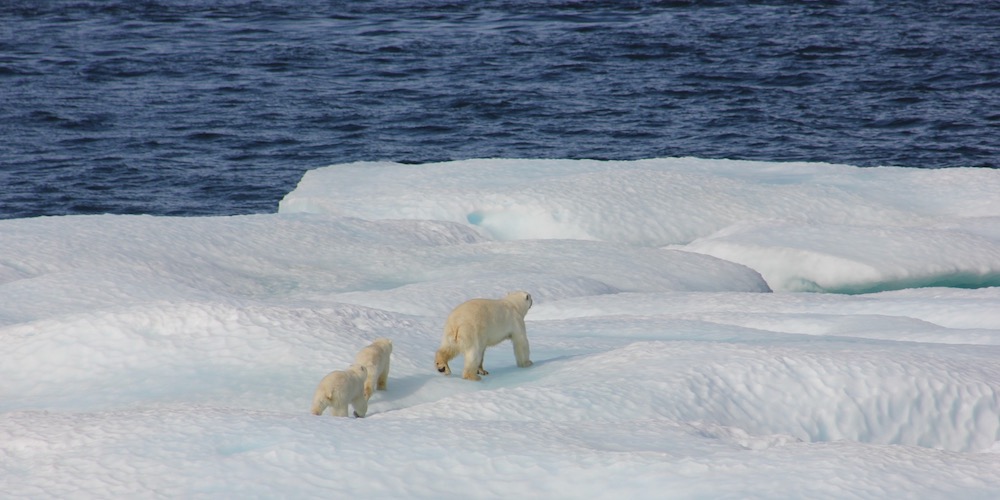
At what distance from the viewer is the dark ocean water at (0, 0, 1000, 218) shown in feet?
60.5

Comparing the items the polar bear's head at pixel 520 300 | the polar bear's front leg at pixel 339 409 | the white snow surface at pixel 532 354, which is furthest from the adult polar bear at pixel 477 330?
the polar bear's front leg at pixel 339 409

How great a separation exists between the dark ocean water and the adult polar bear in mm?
11650

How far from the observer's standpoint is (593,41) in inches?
1019

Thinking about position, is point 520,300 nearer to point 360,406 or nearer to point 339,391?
point 360,406

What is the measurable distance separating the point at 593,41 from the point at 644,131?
637 centimetres

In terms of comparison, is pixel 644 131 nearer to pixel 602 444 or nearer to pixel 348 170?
pixel 348 170

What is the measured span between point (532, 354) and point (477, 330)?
2.47 ft

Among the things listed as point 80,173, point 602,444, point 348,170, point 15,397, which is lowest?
point 80,173

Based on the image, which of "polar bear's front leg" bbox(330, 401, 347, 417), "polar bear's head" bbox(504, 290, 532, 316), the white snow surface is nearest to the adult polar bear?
"polar bear's head" bbox(504, 290, 532, 316)

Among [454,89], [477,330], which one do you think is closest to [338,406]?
[477,330]

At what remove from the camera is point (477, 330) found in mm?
4875

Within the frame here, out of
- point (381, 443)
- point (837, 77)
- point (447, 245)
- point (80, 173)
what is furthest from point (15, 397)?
point (837, 77)

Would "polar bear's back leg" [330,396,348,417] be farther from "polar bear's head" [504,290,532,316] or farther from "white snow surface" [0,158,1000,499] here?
"polar bear's head" [504,290,532,316]

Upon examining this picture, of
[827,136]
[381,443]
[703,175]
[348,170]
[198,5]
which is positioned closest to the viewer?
[381,443]
